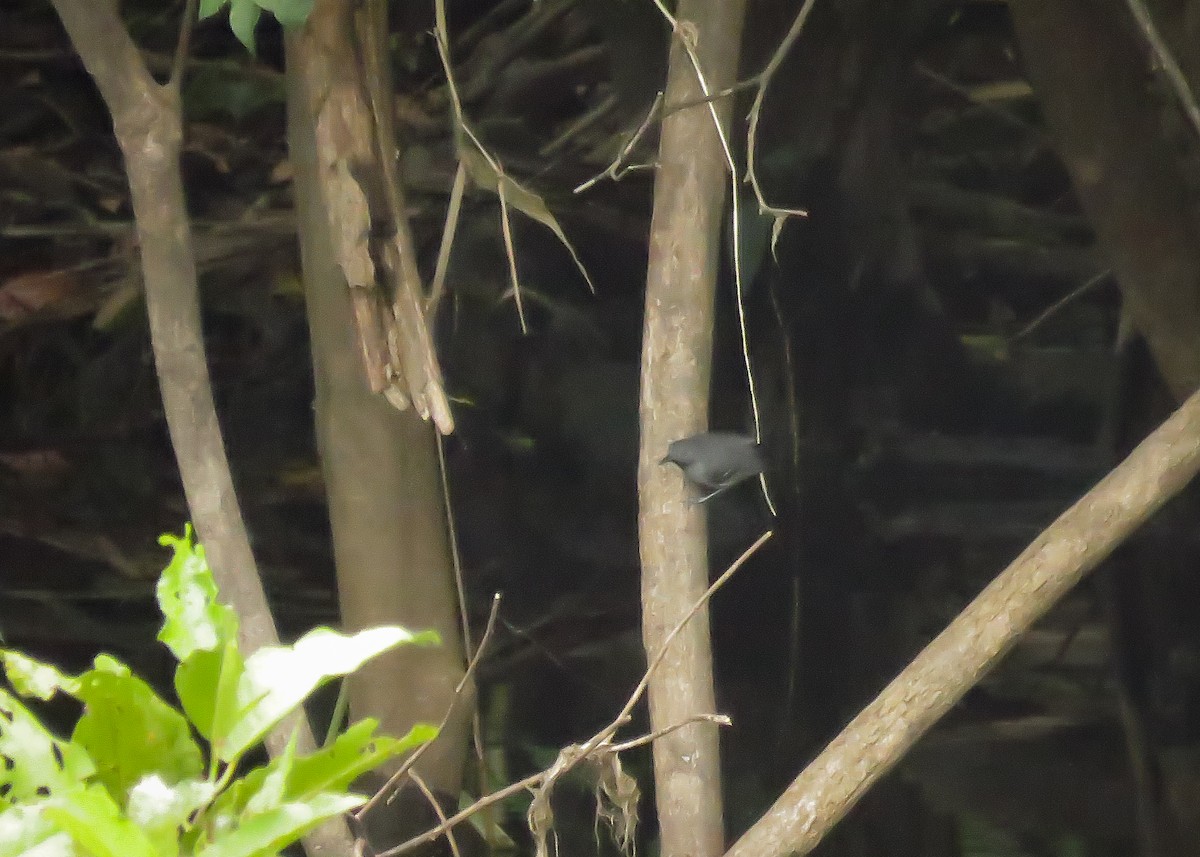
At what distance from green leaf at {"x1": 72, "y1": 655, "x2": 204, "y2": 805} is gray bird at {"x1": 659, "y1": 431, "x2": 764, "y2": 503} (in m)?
0.42

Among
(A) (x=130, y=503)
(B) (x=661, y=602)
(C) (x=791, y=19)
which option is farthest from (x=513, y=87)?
(B) (x=661, y=602)

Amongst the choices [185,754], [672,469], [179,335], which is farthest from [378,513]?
[185,754]

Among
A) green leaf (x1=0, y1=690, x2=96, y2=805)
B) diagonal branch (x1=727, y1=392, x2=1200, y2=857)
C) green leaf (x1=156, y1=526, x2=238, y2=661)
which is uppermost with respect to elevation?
green leaf (x1=156, y1=526, x2=238, y2=661)

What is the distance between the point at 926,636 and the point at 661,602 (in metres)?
1.03

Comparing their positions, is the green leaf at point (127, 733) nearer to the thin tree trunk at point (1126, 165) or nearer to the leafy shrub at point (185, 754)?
the leafy shrub at point (185, 754)

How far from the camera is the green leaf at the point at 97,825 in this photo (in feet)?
1.74

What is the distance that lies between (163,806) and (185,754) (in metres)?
0.07

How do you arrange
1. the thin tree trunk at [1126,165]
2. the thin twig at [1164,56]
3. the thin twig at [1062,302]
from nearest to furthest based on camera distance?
the thin twig at [1164,56] → the thin tree trunk at [1126,165] → the thin twig at [1062,302]

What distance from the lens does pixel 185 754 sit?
628 millimetres

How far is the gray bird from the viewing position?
0.94 meters

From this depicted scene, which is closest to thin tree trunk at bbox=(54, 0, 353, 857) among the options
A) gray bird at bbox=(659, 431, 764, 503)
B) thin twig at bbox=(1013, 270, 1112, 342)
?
gray bird at bbox=(659, 431, 764, 503)

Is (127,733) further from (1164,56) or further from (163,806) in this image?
(1164,56)

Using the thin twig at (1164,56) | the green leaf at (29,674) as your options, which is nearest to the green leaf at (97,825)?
the green leaf at (29,674)

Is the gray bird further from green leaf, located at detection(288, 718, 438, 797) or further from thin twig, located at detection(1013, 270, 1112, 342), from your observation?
thin twig, located at detection(1013, 270, 1112, 342)
